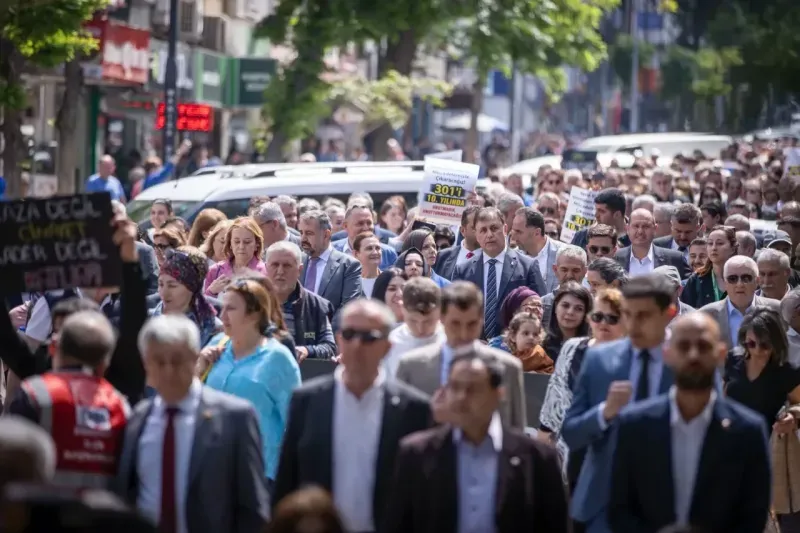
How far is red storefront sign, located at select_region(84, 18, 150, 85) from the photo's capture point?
29641 millimetres

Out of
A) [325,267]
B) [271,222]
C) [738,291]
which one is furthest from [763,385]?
[271,222]

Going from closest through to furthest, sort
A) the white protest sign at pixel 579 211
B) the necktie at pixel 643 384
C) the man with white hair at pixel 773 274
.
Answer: the necktie at pixel 643 384
the man with white hair at pixel 773 274
the white protest sign at pixel 579 211

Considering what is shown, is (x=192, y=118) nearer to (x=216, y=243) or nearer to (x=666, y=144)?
(x=216, y=243)

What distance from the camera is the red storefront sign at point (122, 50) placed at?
1167 inches

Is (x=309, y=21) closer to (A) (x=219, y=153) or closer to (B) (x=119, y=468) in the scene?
(A) (x=219, y=153)

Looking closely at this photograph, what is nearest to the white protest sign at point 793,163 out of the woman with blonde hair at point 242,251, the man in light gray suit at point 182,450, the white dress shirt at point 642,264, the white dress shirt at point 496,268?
the white dress shirt at point 642,264

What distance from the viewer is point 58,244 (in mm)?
8258

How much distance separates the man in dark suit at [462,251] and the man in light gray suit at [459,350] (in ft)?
20.1

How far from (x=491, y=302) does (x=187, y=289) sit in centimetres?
388

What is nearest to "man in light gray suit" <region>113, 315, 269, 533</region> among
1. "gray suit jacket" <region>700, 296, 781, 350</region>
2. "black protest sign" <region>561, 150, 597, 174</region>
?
"gray suit jacket" <region>700, 296, 781, 350</region>

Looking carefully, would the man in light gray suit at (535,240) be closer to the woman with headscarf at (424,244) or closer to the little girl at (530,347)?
the woman with headscarf at (424,244)

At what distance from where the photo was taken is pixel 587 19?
3647 cm

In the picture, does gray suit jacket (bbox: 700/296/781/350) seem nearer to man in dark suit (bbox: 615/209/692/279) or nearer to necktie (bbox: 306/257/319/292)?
man in dark suit (bbox: 615/209/692/279)

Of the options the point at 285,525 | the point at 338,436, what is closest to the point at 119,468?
the point at 338,436
